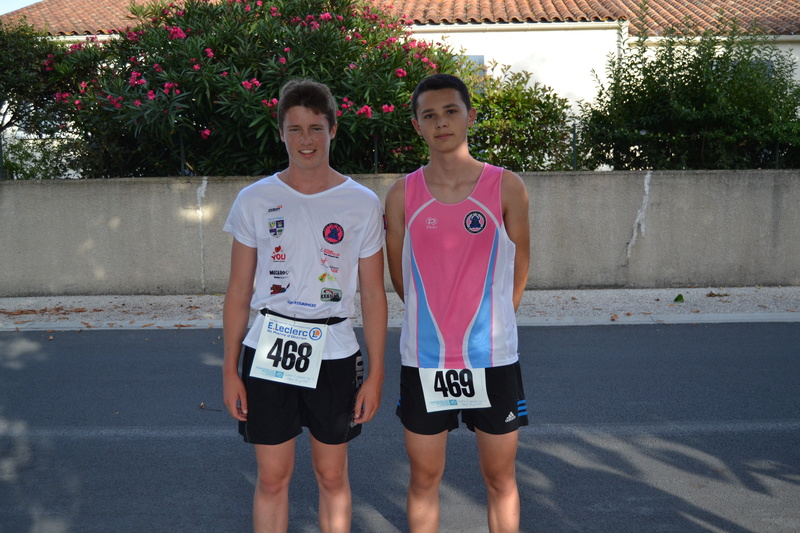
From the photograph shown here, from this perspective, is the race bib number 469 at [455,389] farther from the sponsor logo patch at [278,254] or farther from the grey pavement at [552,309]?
the grey pavement at [552,309]

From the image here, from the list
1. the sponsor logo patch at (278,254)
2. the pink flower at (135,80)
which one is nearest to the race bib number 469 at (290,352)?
the sponsor logo patch at (278,254)

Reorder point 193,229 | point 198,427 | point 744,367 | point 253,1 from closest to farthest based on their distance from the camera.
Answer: point 198,427 → point 744,367 → point 193,229 → point 253,1

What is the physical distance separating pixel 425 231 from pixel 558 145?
8894mm

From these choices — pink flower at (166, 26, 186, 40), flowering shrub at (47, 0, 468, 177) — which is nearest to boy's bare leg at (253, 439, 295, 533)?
flowering shrub at (47, 0, 468, 177)

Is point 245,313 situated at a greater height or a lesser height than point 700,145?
lesser

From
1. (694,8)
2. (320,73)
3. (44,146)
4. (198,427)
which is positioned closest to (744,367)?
(198,427)

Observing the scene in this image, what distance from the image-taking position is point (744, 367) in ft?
21.5

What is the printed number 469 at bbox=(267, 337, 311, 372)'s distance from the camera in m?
2.91

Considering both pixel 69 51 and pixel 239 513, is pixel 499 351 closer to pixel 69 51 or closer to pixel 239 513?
pixel 239 513

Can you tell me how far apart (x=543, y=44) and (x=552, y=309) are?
10.4 meters

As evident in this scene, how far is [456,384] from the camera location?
2916mm

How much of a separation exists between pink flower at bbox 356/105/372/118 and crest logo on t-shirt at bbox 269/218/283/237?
Result: 26.0ft

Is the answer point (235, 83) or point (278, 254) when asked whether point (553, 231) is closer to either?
point (235, 83)

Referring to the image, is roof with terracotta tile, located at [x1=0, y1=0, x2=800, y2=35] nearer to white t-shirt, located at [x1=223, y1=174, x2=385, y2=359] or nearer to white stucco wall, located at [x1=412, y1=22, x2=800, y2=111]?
white stucco wall, located at [x1=412, y1=22, x2=800, y2=111]
